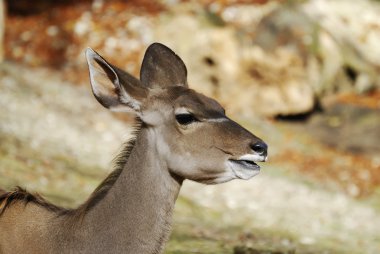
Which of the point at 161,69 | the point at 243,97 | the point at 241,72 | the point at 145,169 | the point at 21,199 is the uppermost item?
the point at 241,72

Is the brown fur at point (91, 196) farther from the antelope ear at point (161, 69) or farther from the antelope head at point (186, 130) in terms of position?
the antelope ear at point (161, 69)

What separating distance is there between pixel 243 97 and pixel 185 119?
11656 millimetres

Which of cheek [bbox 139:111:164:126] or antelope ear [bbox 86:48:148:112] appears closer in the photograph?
antelope ear [bbox 86:48:148:112]

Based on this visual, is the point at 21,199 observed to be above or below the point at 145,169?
below

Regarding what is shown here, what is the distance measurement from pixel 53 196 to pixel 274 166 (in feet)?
17.9

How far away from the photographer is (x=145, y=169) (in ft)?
17.4

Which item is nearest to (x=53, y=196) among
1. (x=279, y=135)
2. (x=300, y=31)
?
(x=279, y=135)

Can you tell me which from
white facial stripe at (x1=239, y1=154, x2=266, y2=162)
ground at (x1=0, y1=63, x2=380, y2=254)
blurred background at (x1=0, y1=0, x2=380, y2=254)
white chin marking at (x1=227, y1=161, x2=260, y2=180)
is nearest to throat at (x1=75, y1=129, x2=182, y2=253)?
white chin marking at (x1=227, y1=161, x2=260, y2=180)

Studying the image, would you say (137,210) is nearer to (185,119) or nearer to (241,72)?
(185,119)

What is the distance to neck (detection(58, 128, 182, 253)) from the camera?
5188 mm

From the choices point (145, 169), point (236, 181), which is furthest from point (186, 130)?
point (236, 181)


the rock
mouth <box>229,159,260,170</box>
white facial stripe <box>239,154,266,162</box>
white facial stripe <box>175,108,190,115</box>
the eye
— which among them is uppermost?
the rock

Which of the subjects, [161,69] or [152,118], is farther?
Answer: [161,69]

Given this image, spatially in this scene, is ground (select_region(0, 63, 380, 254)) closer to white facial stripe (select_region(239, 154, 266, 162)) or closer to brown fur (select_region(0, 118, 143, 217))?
brown fur (select_region(0, 118, 143, 217))
